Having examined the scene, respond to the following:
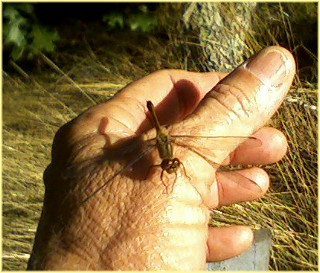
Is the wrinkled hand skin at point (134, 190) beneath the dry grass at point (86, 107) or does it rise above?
above

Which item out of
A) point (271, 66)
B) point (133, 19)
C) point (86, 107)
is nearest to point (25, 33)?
point (133, 19)

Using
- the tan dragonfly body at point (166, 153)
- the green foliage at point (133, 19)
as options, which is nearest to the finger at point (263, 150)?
the tan dragonfly body at point (166, 153)

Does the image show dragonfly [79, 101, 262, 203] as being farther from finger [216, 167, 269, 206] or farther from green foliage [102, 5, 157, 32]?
green foliage [102, 5, 157, 32]

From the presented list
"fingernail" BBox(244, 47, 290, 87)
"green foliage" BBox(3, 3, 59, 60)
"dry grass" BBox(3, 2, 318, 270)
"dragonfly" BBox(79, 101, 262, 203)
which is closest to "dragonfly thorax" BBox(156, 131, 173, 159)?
"dragonfly" BBox(79, 101, 262, 203)

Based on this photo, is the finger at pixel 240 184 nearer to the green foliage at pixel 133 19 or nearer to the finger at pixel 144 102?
the finger at pixel 144 102

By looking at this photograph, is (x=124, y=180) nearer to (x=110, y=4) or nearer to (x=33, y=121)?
(x=33, y=121)

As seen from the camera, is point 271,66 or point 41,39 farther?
point 41,39

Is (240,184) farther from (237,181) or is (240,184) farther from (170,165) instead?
(170,165)
